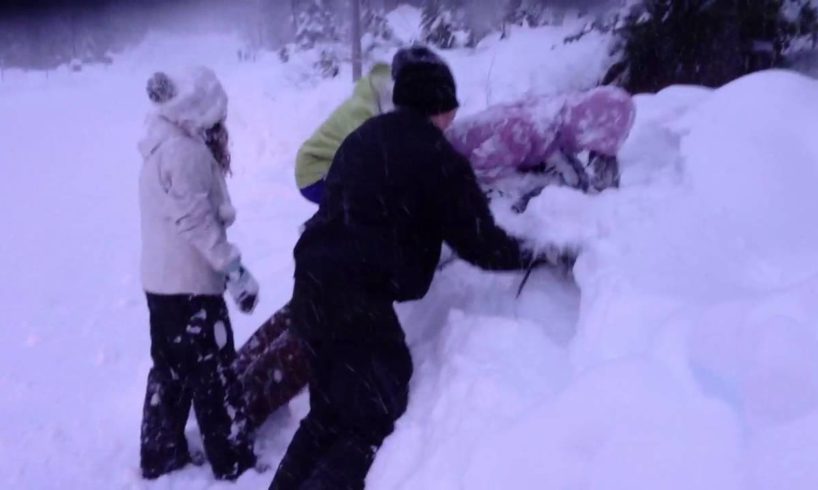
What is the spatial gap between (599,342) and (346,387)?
38.3 inches

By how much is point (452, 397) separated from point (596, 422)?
75cm

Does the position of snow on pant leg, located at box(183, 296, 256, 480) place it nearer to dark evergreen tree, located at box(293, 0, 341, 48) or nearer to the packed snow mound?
the packed snow mound

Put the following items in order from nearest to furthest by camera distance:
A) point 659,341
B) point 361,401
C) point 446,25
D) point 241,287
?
point 659,341
point 361,401
point 241,287
point 446,25

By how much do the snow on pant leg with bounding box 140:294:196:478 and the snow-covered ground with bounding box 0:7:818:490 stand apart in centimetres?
9

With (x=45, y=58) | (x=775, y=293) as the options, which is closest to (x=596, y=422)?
(x=775, y=293)

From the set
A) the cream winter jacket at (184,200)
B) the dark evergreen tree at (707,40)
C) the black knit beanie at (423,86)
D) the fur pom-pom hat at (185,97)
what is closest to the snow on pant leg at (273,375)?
the cream winter jacket at (184,200)

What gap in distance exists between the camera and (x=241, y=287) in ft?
11.0

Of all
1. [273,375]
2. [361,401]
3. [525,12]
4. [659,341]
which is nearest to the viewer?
[659,341]

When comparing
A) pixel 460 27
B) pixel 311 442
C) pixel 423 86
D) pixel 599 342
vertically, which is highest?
pixel 423 86

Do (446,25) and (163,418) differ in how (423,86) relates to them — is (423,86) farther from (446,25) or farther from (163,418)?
(446,25)

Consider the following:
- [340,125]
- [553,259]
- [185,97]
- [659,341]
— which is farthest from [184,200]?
[659,341]

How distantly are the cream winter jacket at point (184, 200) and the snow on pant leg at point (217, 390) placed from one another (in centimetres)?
14

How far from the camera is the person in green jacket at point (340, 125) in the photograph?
3633 mm

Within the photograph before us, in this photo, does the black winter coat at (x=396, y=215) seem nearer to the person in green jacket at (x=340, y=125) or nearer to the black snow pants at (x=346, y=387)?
the black snow pants at (x=346, y=387)
